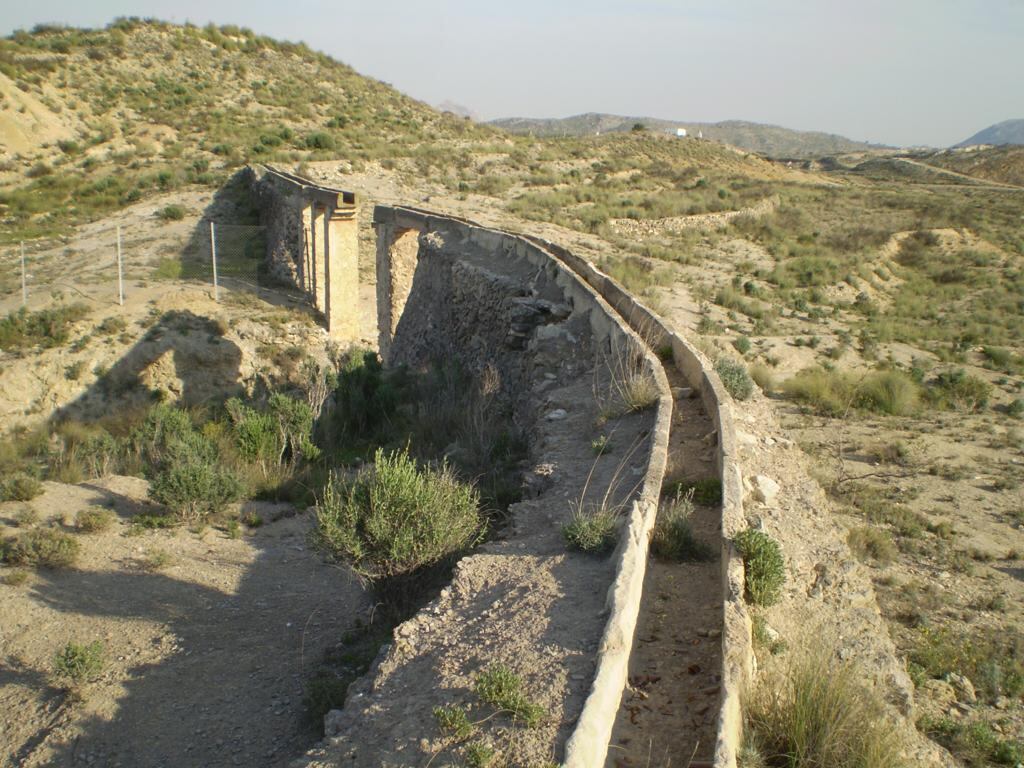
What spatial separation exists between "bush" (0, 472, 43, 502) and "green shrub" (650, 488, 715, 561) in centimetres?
628

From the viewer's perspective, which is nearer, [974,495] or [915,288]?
[974,495]

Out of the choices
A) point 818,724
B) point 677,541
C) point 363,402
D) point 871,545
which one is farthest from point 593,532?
point 363,402

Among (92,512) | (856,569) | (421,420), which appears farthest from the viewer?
(421,420)

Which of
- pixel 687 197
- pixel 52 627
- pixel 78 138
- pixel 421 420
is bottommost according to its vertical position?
pixel 52 627

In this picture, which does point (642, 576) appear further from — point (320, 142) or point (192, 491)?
point (320, 142)

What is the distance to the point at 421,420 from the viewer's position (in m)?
9.38

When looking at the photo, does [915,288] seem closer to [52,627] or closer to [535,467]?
[535,467]

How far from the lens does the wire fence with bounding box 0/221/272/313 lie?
57.2ft

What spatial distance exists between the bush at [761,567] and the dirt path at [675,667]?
8.4 inches

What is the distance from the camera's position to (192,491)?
753 cm

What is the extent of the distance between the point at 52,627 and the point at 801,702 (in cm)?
501

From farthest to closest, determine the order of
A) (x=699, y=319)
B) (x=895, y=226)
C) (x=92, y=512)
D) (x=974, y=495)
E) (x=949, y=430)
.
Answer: (x=895, y=226)
(x=699, y=319)
(x=949, y=430)
(x=974, y=495)
(x=92, y=512)

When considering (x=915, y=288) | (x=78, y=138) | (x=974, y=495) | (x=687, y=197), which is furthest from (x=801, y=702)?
(x=78, y=138)

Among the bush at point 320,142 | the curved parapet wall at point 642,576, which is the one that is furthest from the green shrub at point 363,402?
the bush at point 320,142
